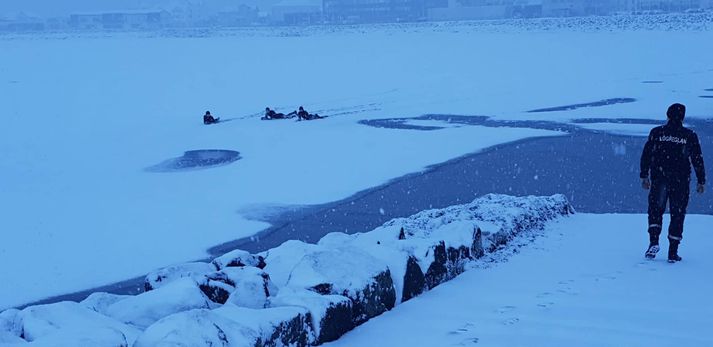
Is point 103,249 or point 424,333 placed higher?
point 424,333

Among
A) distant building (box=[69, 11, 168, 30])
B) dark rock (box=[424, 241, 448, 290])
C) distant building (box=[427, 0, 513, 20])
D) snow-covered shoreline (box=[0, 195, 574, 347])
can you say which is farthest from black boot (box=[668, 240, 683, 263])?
distant building (box=[69, 11, 168, 30])

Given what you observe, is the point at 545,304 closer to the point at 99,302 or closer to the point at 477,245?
the point at 477,245

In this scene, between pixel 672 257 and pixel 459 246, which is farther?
pixel 672 257

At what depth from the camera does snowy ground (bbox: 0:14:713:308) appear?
9.60m

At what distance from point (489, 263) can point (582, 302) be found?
1.35 metres

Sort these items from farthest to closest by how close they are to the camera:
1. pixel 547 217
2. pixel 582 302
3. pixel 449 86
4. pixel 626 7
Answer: pixel 626 7, pixel 449 86, pixel 547 217, pixel 582 302

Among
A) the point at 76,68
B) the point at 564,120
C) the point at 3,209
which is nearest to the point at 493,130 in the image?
the point at 564,120

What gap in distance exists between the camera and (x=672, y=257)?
717 centimetres

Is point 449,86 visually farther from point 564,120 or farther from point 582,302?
Answer: point 582,302

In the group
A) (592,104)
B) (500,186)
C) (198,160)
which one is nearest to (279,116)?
(198,160)

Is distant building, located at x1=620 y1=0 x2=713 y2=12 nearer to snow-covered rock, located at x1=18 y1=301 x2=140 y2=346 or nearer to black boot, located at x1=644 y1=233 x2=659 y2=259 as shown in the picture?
black boot, located at x1=644 y1=233 x2=659 y2=259

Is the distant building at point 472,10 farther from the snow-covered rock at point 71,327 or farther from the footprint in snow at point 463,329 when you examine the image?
the snow-covered rock at point 71,327

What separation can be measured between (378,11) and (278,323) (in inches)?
6146

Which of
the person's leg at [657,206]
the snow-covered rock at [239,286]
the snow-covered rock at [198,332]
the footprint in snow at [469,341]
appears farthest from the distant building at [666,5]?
the snow-covered rock at [198,332]
